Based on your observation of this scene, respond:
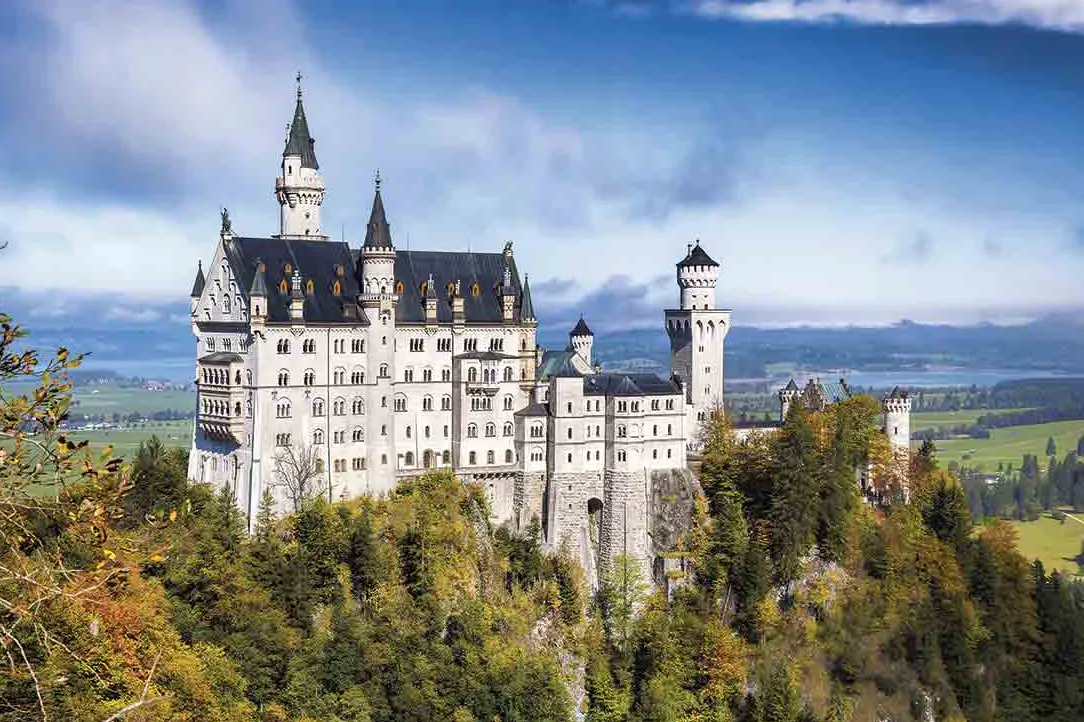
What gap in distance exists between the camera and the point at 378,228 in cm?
7525

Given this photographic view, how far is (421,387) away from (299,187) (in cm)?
1404

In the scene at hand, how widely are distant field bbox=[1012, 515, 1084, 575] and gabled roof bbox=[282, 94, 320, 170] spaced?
340ft

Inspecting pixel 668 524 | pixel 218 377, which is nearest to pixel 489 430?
pixel 668 524

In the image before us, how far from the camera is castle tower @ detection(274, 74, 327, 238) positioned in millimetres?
79688

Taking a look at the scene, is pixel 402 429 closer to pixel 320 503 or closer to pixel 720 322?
pixel 320 503

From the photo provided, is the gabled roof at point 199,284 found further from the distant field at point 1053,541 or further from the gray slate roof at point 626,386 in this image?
the distant field at point 1053,541

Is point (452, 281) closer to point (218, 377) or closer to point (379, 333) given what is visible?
point (379, 333)

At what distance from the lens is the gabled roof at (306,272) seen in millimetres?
71625

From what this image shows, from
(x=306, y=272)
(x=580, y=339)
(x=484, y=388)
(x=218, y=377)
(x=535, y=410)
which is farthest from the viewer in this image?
(x=580, y=339)

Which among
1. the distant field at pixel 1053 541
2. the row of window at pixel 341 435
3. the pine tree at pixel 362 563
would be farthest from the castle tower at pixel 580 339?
the distant field at pixel 1053 541

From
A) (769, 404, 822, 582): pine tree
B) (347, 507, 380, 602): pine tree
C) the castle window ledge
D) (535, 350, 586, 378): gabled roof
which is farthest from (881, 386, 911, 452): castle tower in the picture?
(347, 507, 380, 602): pine tree

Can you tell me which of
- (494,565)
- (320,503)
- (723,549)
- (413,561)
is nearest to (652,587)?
(723,549)

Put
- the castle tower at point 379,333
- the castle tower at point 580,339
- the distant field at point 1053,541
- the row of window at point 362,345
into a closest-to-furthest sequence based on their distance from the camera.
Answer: the row of window at point 362,345 → the castle tower at point 379,333 → the castle tower at point 580,339 → the distant field at point 1053,541

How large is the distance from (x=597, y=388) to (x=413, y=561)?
52.9 ft
